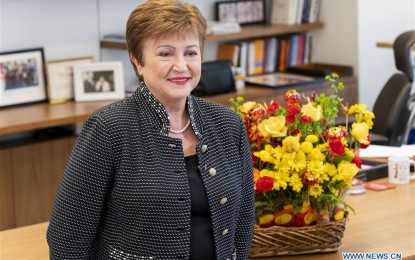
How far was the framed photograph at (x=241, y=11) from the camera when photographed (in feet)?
19.5

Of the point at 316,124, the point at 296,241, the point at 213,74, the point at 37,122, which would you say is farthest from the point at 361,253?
the point at 213,74

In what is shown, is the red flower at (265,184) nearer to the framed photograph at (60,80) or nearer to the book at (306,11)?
the framed photograph at (60,80)

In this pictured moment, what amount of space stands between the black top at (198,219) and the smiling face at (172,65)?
0.19 m

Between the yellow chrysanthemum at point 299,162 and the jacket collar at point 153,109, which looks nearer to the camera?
the jacket collar at point 153,109

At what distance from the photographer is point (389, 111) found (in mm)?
4652

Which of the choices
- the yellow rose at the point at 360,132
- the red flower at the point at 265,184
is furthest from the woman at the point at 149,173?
the yellow rose at the point at 360,132

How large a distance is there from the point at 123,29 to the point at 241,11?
3.17 ft

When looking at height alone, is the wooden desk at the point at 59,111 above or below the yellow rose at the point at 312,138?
below

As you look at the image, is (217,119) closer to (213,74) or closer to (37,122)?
(37,122)

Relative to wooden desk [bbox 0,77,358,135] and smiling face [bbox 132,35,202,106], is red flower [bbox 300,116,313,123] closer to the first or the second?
smiling face [bbox 132,35,202,106]

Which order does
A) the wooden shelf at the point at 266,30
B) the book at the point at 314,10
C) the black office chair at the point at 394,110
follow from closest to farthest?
the black office chair at the point at 394,110 → the wooden shelf at the point at 266,30 → the book at the point at 314,10

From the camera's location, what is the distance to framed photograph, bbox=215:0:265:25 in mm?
5945

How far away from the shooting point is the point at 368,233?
2.84 meters

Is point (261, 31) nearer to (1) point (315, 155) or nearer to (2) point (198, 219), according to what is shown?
(1) point (315, 155)
